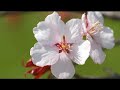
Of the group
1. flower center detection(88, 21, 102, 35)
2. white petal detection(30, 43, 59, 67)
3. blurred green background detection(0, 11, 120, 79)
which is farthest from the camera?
blurred green background detection(0, 11, 120, 79)

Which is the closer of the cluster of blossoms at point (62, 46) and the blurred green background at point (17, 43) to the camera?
the cluster of blossoms at point (62, 46)

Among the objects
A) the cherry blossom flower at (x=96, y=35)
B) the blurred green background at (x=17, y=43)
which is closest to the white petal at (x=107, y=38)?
the cherry blossom flower at (x=96, y=35)

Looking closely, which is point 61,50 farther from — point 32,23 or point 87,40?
point 32,23

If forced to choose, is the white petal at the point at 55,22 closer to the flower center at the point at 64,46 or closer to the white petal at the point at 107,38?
the flower center at the point at 64,46

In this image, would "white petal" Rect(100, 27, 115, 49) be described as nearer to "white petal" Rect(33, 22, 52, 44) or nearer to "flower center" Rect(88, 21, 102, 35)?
"flower center" Rect(88, 21, 102, 35)

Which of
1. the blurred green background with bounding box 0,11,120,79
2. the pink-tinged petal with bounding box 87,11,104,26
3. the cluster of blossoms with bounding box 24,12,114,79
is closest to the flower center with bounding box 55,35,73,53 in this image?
the cluster of blossoms with bounding box 24,12,114,79

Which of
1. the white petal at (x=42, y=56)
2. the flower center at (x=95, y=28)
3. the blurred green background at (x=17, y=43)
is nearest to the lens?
the white petal at (x=42, y=56)
